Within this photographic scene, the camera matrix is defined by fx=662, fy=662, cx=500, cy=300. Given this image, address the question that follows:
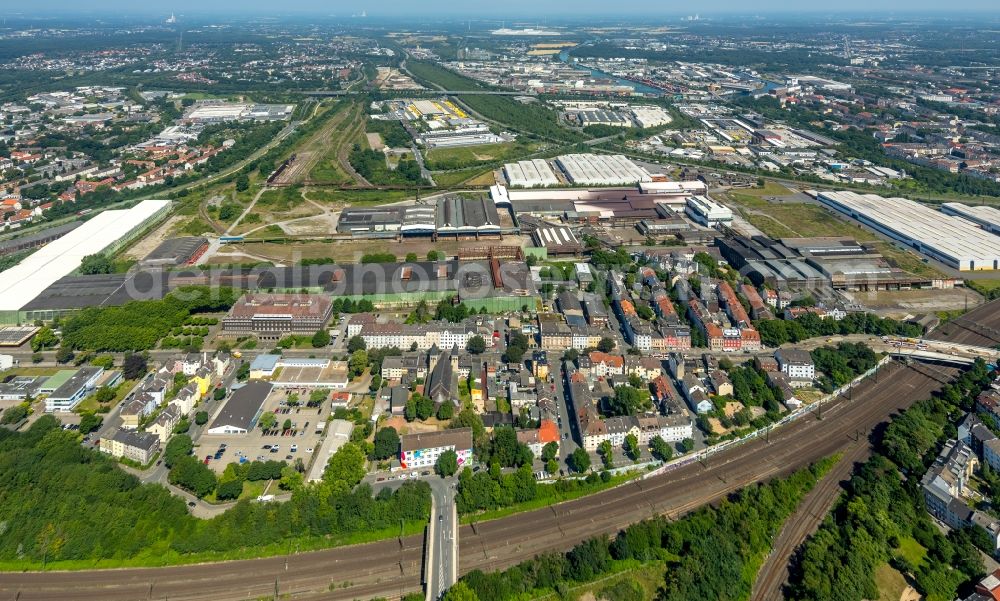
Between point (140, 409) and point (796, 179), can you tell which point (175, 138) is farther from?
point (796, 179)

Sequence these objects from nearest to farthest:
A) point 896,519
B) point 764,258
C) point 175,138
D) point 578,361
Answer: point 896,519 → point 578,361 → point 764,258 → point 175,138

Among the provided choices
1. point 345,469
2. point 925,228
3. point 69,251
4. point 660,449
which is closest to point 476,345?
point 345,469

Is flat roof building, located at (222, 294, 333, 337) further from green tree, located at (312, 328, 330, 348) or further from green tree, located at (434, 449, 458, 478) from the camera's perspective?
green tree, located at (434, 449, 458, 478)

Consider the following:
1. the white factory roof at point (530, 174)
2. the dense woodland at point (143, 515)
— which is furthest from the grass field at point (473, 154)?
the dense woodland at point (143, 515)

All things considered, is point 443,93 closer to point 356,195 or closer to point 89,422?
point 356,195

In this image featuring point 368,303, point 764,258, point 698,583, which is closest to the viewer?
point 698,583

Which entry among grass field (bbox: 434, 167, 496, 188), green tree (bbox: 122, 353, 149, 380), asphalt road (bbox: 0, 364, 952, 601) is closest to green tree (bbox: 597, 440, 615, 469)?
asphalt road (bbox: 0, 364, 952, 601)

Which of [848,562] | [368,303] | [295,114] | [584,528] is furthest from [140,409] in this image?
[295,114]
